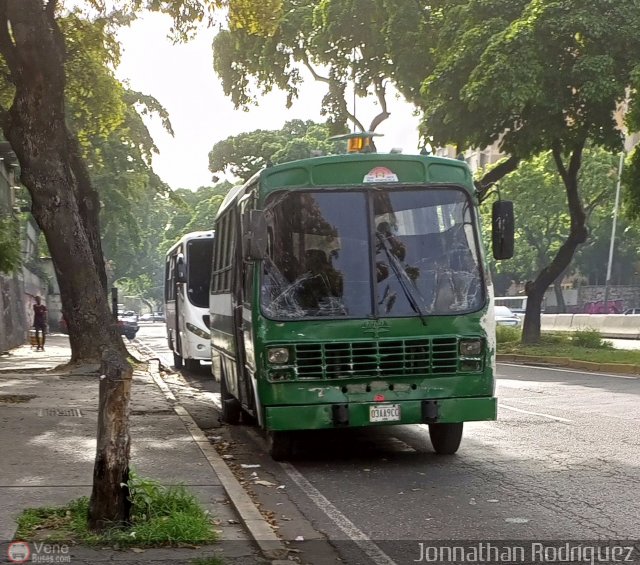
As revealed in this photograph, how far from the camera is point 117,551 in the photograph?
6.07 m

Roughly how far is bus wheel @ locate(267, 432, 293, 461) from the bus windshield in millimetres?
1228

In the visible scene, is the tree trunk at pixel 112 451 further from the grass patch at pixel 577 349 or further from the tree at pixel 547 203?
the tree at pixel 547 203

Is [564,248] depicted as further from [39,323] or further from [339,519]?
[339,519]

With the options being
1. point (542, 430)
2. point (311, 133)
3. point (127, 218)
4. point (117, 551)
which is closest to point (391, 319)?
point (542, 430)

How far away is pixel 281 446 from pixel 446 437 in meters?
1.61

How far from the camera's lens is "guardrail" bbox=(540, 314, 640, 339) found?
39375mm

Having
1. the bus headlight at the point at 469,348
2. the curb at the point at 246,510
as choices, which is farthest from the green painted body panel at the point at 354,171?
the curb at the point at 246,510

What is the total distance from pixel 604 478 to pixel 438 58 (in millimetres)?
20155

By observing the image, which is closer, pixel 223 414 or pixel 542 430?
pixel 542 430

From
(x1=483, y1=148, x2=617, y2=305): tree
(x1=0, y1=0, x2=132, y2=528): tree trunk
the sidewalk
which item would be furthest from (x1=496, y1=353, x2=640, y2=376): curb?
(x1=483, y1=148, x2=617, y2=305): tree

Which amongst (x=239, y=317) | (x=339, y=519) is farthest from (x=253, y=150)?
(x=339, y=519)

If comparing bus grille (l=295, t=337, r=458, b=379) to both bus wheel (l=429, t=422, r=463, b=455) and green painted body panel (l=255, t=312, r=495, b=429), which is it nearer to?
green painted body panel (l=255, t=312, r=495, b=429)

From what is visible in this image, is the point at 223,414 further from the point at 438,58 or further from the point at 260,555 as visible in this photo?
the point at 438,58

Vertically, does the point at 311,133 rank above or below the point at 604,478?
above
